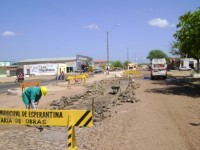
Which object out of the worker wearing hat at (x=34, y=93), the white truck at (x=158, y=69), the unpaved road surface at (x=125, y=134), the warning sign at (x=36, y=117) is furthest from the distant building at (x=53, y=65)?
the warning sign at (x=36, y=117)

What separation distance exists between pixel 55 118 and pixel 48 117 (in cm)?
14

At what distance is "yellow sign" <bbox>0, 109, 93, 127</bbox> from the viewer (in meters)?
6.37

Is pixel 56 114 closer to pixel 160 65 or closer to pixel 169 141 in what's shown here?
pixel 169 141

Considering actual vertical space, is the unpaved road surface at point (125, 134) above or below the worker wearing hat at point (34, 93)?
below

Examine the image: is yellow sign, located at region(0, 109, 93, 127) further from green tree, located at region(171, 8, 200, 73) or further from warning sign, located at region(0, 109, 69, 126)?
green tree, located at region(171, 8, 200, 73)

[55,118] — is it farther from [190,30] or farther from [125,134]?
[190,30]

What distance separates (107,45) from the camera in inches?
2195

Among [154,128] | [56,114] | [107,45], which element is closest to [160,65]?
[107,45]

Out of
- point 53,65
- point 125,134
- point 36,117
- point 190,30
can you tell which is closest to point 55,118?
point 36,117

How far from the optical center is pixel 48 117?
6.52m

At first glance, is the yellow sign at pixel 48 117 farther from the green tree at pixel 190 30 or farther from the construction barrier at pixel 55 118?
the green tree at pixel 190 30

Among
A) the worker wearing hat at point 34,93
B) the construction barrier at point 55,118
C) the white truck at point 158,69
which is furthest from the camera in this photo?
the white truck at point 158,69

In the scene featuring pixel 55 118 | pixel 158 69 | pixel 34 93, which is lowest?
pixel 55 118

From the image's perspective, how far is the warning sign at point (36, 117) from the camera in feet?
21.2
